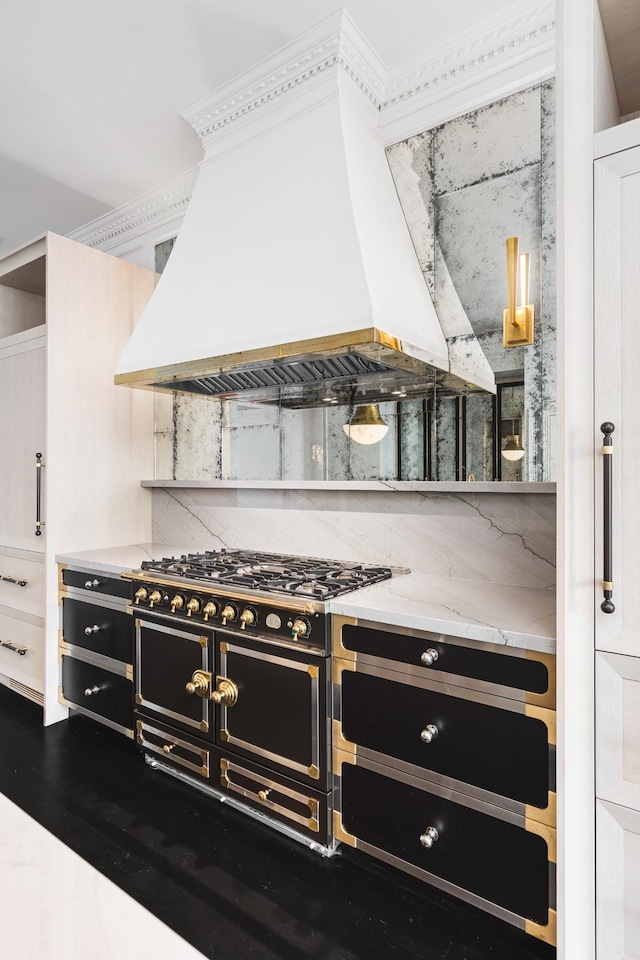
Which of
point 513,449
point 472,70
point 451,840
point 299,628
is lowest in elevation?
point 451,840

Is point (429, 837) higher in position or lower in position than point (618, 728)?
lower

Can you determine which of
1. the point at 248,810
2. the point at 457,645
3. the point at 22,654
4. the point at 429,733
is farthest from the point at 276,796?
the point at 22,654

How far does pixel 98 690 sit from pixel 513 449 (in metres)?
2.20

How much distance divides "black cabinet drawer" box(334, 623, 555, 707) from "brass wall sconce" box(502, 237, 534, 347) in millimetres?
1194

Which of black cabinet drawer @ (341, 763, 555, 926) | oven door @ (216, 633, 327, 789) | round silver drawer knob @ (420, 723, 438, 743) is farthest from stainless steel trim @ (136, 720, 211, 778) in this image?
round silver drawer knob @ (420, 723, 438, 743)

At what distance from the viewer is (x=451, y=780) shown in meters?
1.63

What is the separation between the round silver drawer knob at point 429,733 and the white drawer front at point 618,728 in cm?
43

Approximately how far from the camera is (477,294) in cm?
229

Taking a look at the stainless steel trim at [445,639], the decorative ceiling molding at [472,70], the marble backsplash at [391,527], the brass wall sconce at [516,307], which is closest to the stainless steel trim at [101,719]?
the marble backsplash at [391,527]

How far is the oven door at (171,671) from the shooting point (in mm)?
2236

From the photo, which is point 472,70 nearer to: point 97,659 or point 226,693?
point 226,693

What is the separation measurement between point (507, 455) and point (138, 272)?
96.6 inches

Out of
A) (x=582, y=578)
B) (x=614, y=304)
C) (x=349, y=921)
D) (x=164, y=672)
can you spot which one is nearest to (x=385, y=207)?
(x=614, y=304)

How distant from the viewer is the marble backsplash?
2143mm
